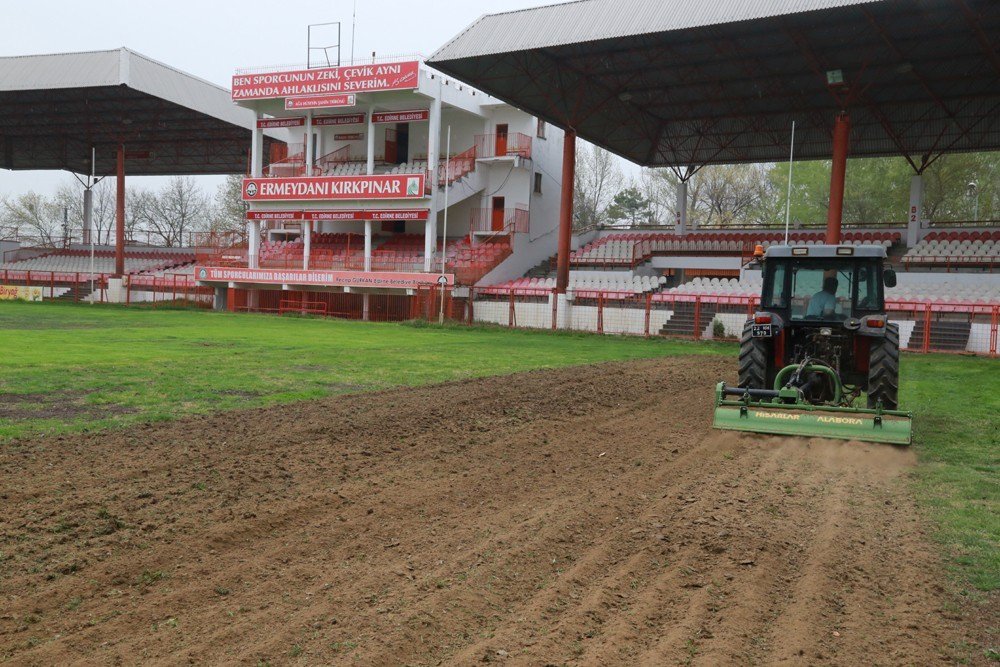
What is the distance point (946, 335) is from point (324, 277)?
25.7 metres

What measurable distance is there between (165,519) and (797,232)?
1489 inches

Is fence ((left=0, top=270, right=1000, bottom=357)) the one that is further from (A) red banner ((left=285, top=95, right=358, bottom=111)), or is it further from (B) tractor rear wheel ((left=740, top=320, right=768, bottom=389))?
(B) tractor rear wheel ((left=740, top=320, right=768, bottom=389))

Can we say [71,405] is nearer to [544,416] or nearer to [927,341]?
[544,416]

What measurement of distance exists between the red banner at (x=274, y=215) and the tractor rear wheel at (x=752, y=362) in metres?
33.6

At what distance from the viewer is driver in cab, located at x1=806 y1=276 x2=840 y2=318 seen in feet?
33.7

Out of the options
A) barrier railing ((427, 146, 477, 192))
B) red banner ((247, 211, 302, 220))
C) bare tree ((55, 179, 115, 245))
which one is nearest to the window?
barrier railing ((427, 146, 477, 192))

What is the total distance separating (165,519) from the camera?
18.0 ft

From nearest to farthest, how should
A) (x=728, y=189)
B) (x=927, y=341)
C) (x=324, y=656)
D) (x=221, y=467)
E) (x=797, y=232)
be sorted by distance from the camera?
(x=324, y=656)
(x=221, y=467)
(x=927, y=341)
(x=797, y=232)
(x=728, y=189)

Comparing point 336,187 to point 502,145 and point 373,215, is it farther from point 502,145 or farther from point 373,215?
point 502,145

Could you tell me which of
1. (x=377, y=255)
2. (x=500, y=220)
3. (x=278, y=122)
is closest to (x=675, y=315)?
(x=500, y=220)

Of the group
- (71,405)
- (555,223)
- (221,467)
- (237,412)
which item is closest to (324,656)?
(221,467)

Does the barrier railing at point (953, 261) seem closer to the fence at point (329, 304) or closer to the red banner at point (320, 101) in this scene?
the fence at point (329, 304)

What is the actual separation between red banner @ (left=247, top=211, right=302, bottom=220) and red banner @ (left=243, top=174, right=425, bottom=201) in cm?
92

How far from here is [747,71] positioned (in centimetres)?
3134
